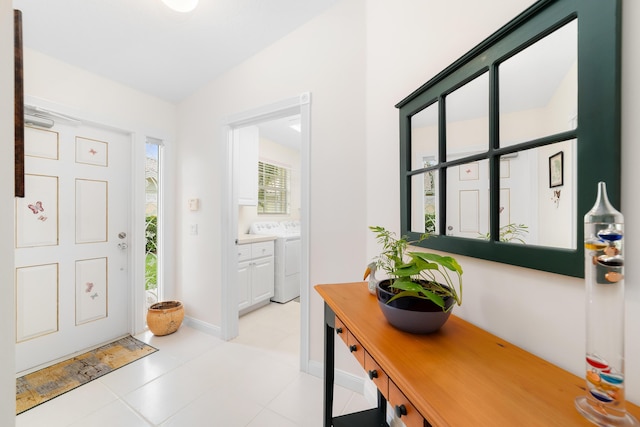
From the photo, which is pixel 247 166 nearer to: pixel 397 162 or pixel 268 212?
pixel 268 212

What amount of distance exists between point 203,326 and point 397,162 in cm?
248

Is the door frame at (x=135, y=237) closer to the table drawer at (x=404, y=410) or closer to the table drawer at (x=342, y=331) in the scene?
the table drawer at (x=342, y=331)

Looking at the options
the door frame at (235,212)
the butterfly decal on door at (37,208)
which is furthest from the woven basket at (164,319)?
the butterfly decal on door at (37,208)

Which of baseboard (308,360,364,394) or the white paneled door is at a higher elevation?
the white paneled door

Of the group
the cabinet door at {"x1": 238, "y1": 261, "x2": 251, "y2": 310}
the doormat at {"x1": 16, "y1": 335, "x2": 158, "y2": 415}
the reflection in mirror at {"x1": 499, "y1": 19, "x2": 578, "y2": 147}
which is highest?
the reflection in mirror at {"x1": 499, "y1": 19, "x2": 578, "y2": 147}

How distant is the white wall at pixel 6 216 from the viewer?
76cm

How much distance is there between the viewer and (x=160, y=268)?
109 inches

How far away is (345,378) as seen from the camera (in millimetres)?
1762

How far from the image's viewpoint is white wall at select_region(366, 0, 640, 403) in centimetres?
52

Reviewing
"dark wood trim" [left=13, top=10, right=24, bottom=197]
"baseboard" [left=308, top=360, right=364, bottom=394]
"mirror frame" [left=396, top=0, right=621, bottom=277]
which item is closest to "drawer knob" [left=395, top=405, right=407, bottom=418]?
"mirror frame" [left=396, top=0, right=621, bottom=277]

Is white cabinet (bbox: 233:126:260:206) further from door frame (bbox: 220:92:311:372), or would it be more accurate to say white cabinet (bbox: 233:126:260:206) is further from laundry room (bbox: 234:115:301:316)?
door frame (bbox: 220:92:311:372)

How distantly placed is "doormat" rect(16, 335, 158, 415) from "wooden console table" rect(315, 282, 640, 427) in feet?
7.08

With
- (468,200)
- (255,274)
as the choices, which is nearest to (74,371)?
(255,274)

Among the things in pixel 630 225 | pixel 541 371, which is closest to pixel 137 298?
pixel 541 371
